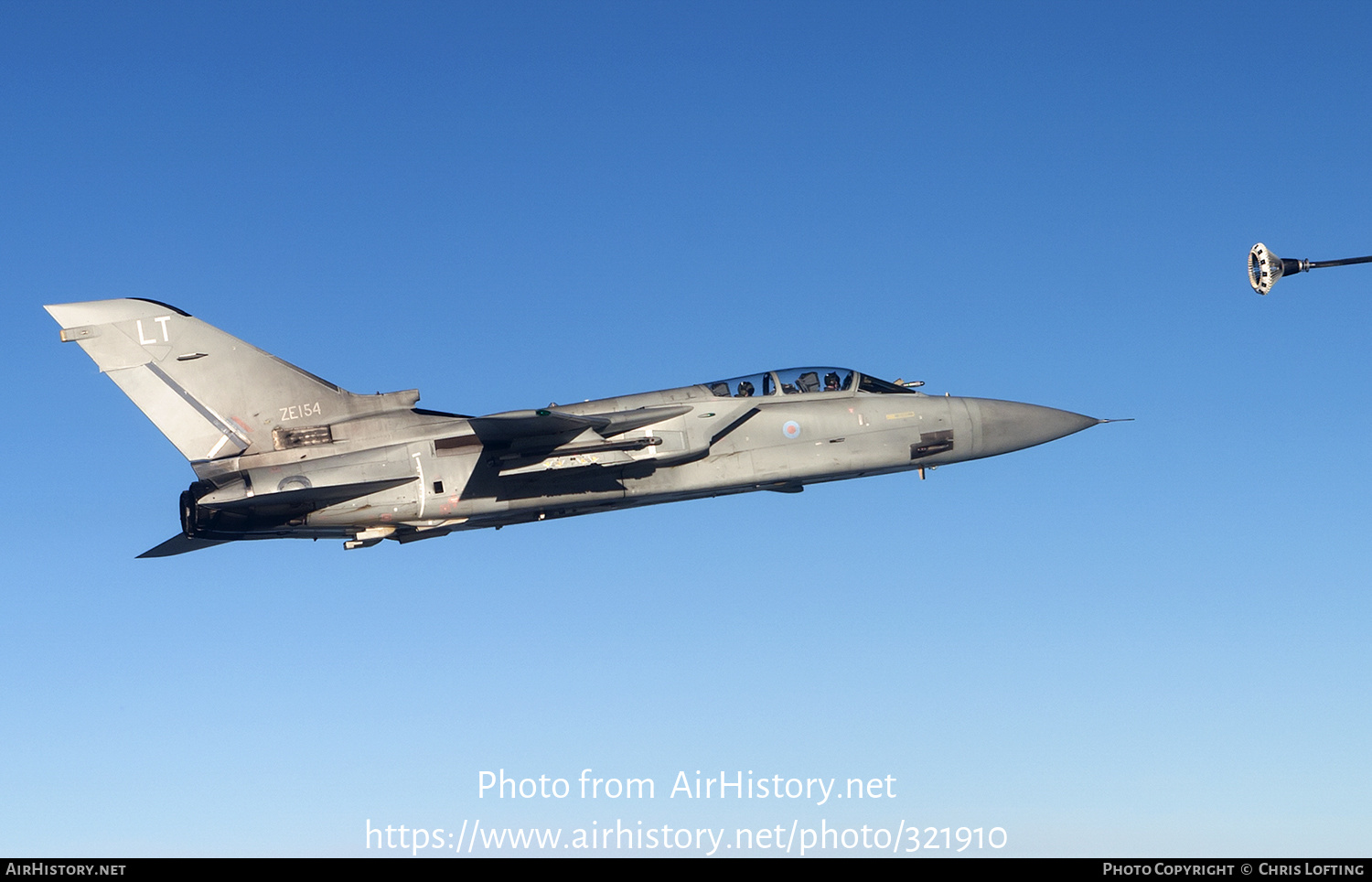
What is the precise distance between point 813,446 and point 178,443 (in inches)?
447

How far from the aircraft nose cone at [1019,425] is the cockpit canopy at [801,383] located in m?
1.57

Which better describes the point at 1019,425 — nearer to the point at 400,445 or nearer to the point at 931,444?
the point at 931,444

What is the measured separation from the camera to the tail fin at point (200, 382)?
22.9 meters

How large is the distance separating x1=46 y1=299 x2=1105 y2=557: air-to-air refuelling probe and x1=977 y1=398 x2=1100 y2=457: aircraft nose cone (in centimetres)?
238

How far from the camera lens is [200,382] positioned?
23.1 m

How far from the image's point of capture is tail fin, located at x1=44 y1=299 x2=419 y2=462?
2291 centimetres

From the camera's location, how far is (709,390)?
24344 mm

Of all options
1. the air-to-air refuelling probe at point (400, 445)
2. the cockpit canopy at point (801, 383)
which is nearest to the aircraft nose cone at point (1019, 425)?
the cockpit canopy at point (801, 383)

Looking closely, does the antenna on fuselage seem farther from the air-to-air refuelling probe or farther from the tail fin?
the tail fin

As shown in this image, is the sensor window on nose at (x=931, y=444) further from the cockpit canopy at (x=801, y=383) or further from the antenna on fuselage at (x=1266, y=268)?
the antenna on fuselage at (x=1266, y=268)

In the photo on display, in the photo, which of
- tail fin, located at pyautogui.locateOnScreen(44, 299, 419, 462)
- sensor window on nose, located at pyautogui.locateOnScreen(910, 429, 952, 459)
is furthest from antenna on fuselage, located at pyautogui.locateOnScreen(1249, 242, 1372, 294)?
tail fin, located at pyautogui.locateOnScreen(44, 299, 419, 462)

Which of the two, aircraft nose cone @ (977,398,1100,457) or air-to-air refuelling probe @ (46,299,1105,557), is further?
aircraft nose cone @ (977,398,1100,457)

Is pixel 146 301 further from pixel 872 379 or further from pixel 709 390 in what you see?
pixel 872 379
